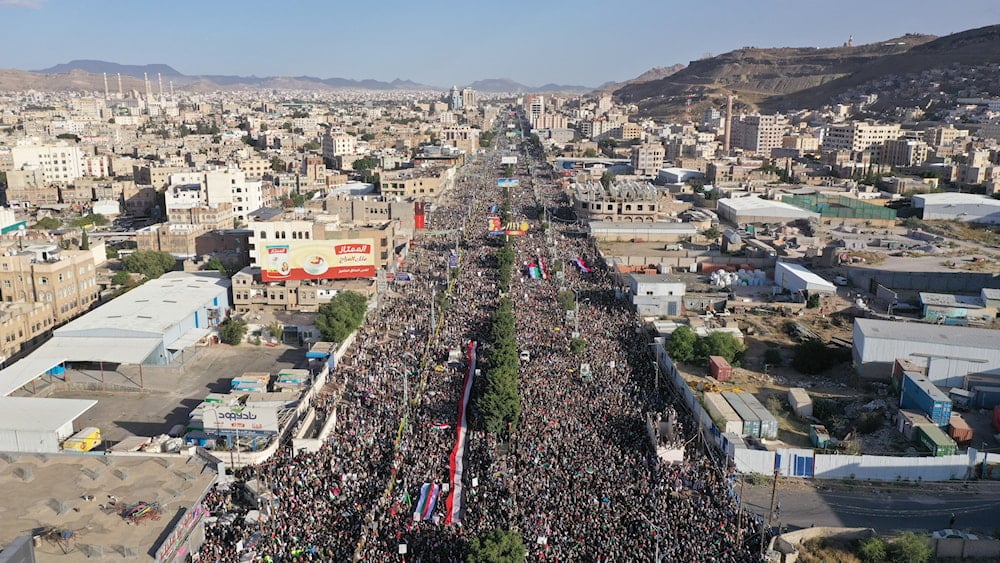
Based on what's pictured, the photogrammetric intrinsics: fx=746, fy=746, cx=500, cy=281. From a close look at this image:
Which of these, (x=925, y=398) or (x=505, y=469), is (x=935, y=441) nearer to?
(x=925, y=398)

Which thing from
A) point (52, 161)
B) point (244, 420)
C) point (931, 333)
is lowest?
point (244, 420)

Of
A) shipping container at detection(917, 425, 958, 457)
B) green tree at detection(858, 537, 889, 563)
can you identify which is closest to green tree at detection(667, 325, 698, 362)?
shipping container at detection(917, 425, 958, 457)

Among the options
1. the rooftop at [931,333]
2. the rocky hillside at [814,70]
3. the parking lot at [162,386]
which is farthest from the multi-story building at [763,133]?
the parking lot at [162,386]

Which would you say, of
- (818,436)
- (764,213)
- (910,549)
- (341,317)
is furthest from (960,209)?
(910,549)

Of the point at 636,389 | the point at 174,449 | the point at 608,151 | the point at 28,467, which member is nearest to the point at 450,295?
the point at 636,389

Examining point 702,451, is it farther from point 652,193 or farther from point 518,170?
point 518,170
